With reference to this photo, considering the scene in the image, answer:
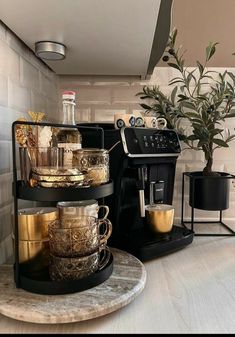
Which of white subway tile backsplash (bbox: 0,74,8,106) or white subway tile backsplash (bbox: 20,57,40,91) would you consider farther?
white subway tile backsplash (bbox: 20,57,40,91)

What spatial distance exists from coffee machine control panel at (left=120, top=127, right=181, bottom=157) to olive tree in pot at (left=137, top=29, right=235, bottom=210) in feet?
0.46

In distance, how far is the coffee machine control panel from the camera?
2.54 ft

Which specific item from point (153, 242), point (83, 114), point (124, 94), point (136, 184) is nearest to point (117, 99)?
point (124, 94)

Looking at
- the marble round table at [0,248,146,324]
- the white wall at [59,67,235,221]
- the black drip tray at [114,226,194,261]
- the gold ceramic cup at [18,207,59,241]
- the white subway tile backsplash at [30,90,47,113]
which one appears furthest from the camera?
the white wall at [59,67,235,221]

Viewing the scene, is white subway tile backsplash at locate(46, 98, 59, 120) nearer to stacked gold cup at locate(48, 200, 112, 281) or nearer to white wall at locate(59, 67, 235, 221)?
white wall at locate(59, 67, 235, 221)

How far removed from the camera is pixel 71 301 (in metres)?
0.51

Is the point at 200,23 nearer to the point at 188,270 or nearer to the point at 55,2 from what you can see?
the point at 55,2

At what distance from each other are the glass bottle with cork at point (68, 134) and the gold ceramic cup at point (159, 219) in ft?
1.00

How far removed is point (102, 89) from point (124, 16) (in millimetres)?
534

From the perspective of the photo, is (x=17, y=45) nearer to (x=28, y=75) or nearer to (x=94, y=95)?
(x=28, y=75)

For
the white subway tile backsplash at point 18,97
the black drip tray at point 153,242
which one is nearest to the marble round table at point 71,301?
the black drip tray at point 153,242

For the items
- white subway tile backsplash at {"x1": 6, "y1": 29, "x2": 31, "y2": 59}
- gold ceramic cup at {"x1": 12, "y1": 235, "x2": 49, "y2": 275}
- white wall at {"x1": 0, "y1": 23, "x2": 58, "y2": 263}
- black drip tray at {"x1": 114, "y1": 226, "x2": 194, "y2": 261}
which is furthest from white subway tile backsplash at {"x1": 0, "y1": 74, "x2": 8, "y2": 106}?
black drip tray at {"x1": 114, "y1": 226, "x2": 194, "y2": 261}

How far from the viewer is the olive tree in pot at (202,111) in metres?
1.00

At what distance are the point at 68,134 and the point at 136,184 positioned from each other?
246mm
